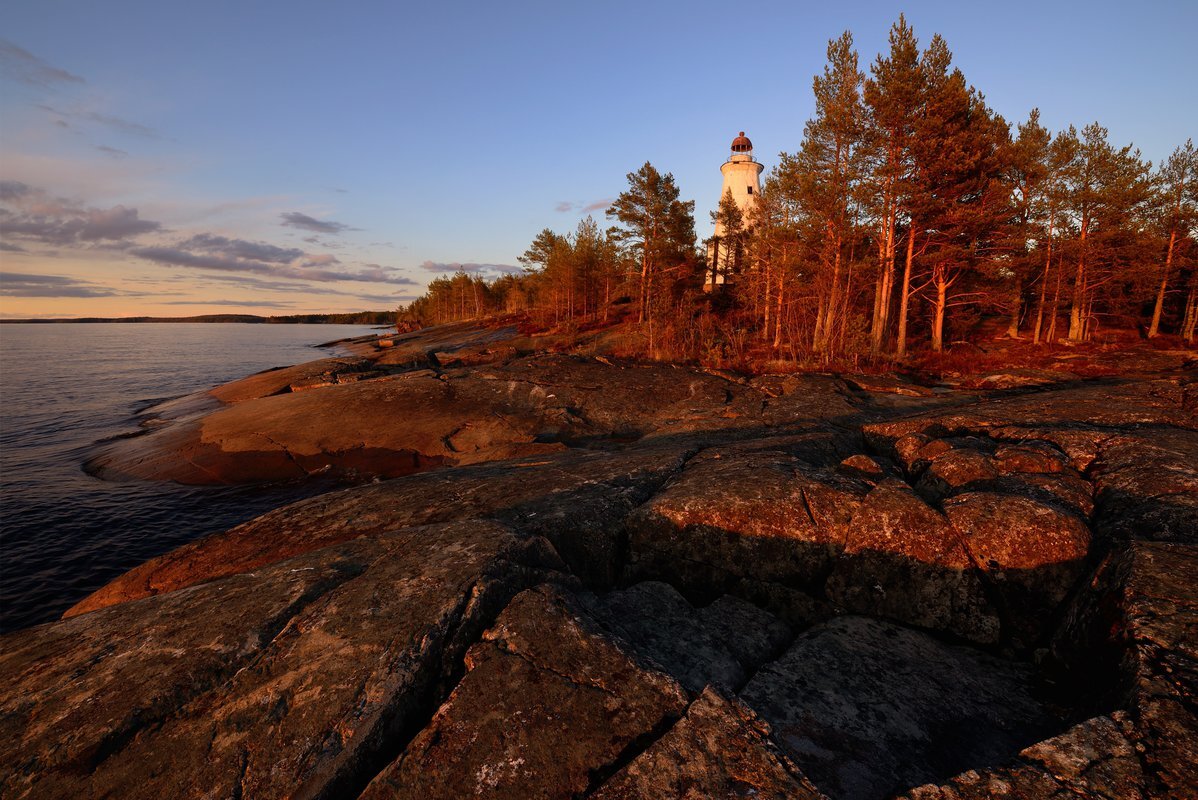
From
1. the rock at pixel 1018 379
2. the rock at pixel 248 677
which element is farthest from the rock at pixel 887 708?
the rock at pixel 1018 379

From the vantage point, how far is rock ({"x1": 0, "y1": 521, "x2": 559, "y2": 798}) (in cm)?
257

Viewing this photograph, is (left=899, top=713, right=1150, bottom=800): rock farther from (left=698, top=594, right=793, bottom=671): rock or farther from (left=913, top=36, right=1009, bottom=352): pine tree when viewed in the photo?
(left=913, top=36, right=1009, bottom=352): pine tree

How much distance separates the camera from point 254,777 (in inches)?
99.1

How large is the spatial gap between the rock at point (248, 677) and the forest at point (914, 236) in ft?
69.9

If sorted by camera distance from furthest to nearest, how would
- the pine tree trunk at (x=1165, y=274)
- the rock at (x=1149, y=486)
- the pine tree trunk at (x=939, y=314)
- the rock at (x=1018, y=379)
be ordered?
1. the pine tree trunk at (x=1165, y=274)
2. the pine tree trunk at (x=939, y=314)
3. the rock at (x=1018, y=379)
4. the rock at (x=1149, y=486)

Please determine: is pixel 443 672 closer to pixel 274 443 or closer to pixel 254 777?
pixel 254 777

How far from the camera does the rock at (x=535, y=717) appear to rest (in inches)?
91.9

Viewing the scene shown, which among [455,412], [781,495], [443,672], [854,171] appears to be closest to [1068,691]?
[781,495]

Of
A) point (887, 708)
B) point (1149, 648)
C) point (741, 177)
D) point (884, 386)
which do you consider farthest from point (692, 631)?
point (741, 177)

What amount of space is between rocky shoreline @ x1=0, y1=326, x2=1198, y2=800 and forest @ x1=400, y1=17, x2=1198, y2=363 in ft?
60.3

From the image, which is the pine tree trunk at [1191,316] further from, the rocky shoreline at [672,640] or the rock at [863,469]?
the rock at [863,469]

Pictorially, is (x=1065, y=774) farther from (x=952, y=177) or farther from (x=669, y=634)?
(x=952, y=177)

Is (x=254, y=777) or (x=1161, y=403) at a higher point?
(x=1161, y=403)

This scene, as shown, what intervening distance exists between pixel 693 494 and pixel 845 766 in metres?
3.23
